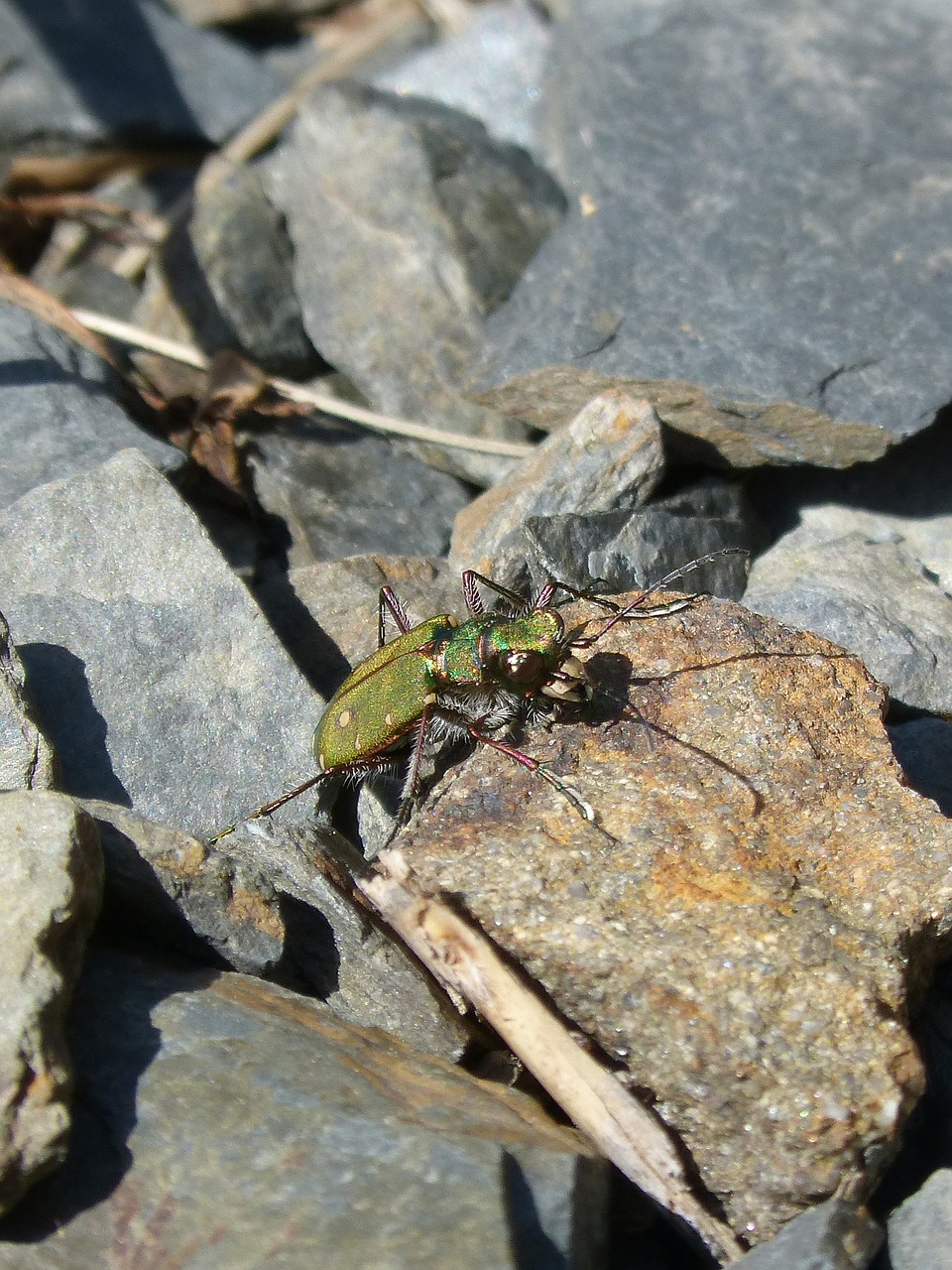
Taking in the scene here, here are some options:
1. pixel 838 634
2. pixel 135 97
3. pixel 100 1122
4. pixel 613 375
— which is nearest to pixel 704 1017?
pixel 100 1122

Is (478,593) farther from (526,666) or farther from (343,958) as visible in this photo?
(343,958)

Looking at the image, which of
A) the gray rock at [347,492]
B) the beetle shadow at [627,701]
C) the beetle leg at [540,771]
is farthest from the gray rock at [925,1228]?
the gray rock at [347,492]

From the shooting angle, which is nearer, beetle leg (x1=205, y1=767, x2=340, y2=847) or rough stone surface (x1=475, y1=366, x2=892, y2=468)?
beetle leg (x1=205, y1=767, x2=340, y2=847)

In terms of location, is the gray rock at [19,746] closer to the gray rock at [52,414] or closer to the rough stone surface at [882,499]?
the gray rock at [52,414]

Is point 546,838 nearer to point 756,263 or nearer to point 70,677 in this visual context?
point 70,677

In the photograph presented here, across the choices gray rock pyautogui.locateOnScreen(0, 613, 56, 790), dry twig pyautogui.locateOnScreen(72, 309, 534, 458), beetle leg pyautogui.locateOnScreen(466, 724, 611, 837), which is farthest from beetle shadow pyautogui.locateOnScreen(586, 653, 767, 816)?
gray rock pyautogui.locateOnScreen(0, 613, 56, 790)

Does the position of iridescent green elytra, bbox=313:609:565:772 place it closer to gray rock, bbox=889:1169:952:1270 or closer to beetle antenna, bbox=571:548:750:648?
beetle antenna, bbox=571:548:750:648

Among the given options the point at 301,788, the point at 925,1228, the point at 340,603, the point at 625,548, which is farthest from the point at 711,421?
the point at 925,1228
